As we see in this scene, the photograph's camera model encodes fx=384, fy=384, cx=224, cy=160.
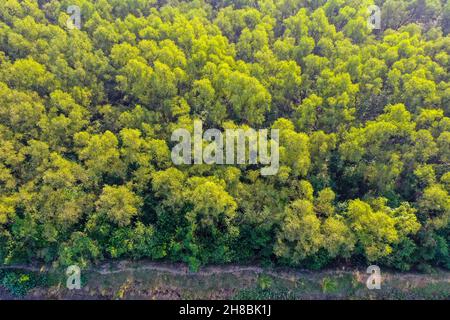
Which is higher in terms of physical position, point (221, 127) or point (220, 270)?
point (221, 127)

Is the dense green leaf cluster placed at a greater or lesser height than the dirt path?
greater

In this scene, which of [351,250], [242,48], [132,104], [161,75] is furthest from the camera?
[242,48]

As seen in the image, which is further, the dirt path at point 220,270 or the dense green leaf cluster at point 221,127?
the dirt path at point 220,270

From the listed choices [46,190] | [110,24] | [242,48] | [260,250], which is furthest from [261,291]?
[110,24]

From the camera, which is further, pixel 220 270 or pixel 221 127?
pixel 221 127

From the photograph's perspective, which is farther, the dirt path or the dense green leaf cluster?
the dirt path

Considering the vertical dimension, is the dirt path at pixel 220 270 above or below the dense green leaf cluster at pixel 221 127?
below
